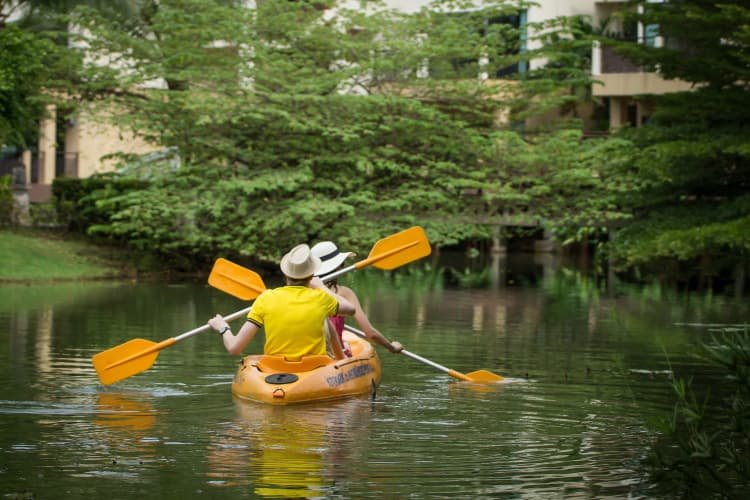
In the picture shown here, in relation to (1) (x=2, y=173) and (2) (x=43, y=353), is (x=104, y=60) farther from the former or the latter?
(2) (x=43, y=353)

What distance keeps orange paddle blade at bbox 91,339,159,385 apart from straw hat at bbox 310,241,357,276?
1726 mm

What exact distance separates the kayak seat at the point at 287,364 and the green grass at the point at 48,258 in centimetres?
1821

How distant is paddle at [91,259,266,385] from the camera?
42.0 ft

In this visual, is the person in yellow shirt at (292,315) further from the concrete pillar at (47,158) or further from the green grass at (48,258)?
Answer: the concrete pillar at (47,158)

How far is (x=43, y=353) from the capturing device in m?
15.6

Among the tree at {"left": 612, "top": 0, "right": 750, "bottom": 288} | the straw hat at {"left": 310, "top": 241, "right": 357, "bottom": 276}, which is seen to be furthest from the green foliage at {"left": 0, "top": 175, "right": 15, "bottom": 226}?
the straw hat at {"left": 310, "top": 241, "right": 357, "bottom": 276}

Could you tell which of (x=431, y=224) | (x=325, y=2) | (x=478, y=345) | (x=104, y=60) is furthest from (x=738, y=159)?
(x=104, y=60)

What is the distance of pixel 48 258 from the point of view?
1222 inches

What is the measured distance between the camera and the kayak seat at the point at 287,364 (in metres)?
11.7

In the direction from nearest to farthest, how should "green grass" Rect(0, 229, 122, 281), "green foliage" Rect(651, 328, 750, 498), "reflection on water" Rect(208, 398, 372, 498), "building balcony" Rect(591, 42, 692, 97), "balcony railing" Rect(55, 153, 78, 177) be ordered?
1. "green foliage" Rect(651, 328, 750, 498)
2. "reflection on water" Rect(208, 398, 372, 498)
3. "green grass" Rect(0, 229, 122, 281)
4. "building balcony" Rect(591, 42, 692, 97)
5. "balcony railing" Rect(55, 153, 78, 177)

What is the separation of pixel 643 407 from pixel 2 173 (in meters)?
41.1

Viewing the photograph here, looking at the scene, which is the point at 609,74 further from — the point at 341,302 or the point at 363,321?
the point at 341,302

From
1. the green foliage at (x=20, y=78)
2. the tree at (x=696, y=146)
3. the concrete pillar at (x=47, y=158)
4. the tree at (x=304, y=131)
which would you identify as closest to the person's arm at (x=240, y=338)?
the tree at (x=696, y=146)

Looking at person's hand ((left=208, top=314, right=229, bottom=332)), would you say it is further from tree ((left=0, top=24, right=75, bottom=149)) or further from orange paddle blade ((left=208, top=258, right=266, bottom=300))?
tree ((left=0, top=24, right=75, bottom=149))
